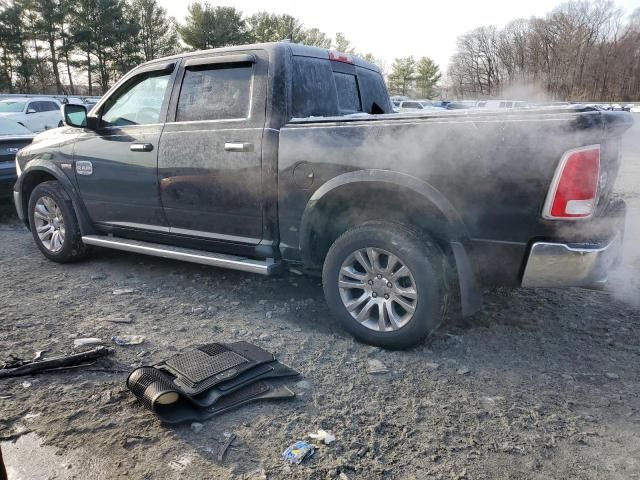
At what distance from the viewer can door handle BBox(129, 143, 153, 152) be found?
422 cm

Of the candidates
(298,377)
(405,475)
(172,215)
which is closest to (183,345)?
(298,377)

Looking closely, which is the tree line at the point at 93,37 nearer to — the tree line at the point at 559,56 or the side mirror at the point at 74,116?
the tree line at the point at 559,56

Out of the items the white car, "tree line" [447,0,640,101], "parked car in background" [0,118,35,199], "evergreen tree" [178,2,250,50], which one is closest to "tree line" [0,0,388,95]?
"evergreen tree" [178,2,250,50]

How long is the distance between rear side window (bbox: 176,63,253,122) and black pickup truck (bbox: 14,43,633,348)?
0.04ft

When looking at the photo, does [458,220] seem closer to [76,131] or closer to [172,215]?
[172,215]

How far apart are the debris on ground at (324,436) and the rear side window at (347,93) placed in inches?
105

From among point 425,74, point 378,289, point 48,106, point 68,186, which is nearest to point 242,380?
point 378,289

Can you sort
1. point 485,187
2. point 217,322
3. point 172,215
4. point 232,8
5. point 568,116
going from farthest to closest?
1. point 232,8
2. point 172,215
3. point 217,322
4. point 485,187
5. point 568,116

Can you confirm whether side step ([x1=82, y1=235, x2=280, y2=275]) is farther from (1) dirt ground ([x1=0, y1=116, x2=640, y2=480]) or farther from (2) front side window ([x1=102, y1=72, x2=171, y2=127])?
(2) front side window ([x1=102, y1=72, x2=171, y2=127])

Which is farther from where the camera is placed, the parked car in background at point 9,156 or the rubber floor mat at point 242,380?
the parked car in background at point 9,156

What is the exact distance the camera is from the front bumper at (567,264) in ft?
9.01

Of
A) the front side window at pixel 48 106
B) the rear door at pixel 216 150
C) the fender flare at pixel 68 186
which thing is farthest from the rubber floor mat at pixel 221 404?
the front side window at pixel 48 106

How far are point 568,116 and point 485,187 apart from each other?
21.4 inches

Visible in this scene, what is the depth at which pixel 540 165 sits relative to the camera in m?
2.69
